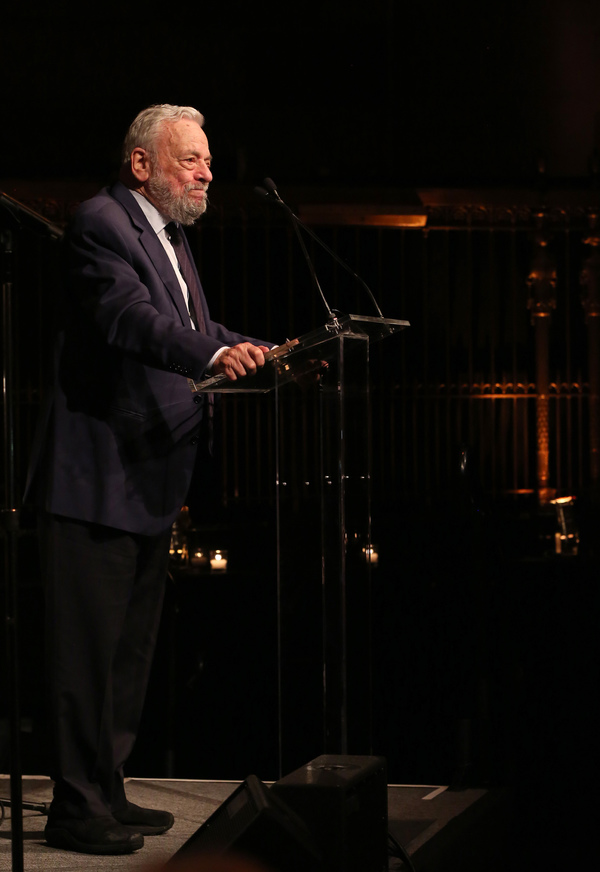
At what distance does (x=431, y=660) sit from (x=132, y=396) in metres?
2.98

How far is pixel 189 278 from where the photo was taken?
213cm

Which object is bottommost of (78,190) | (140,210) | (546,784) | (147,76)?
(546,784)

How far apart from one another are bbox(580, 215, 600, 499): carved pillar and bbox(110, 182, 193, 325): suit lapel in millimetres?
4608

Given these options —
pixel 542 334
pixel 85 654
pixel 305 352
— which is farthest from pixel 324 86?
pixel 85 654

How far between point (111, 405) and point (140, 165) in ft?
1.64

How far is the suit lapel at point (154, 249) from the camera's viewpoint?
2.02m

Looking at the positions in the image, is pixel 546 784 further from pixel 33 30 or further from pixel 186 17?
pixel 33 30

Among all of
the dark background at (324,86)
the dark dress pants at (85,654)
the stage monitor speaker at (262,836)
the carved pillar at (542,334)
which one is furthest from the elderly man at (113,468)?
the carved pillar at (542,334)

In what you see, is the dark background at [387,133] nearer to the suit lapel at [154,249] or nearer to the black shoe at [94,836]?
the black shoe at [94,836]

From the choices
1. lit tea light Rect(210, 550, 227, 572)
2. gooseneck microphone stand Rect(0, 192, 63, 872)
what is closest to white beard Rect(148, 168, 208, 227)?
gooseneck microphone stand Rect(0, 192, 63, 872)

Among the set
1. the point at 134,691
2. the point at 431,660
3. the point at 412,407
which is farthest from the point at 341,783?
the point at 412,407

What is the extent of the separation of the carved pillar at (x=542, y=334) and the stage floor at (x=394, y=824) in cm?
401

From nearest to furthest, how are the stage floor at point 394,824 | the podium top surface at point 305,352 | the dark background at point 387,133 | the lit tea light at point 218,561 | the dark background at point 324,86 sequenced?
the podium top surface at point 305,352 < the stage floor at point 394,824 < the dark background at point 387,133 < the lit tea light at point 218,561 < the dark background at point 324,86

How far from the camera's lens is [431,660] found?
4.61m
